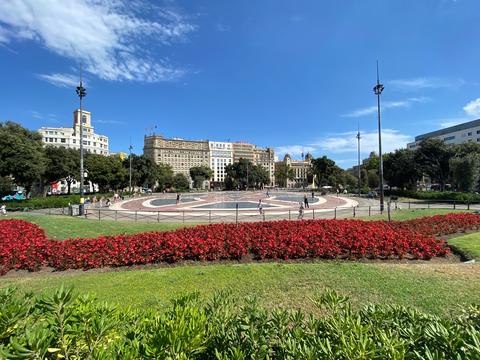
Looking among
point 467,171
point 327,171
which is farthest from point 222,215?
point 327,171

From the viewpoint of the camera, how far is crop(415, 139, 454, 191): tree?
147 feet

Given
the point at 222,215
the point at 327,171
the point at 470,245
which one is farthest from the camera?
the point at 327,171

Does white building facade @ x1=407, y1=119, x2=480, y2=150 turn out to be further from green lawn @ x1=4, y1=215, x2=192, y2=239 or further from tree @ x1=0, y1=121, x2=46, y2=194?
tree @ x1=0, y1=121, x2=46, y2=194

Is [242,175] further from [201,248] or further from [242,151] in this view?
[201,248]

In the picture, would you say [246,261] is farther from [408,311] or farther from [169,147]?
[169,147]

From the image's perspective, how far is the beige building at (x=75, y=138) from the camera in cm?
9275

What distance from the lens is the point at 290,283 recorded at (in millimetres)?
5875

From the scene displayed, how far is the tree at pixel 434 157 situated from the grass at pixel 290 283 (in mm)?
46940

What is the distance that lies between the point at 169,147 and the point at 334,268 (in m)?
158

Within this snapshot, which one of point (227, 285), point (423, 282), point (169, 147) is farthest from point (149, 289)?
point (169, 147)

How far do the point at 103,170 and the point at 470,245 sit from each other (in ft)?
194

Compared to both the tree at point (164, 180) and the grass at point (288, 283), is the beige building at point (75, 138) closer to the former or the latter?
the tree at point (164, 180)

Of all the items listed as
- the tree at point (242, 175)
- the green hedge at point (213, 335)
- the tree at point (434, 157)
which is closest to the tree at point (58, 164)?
the green hedge at point (213, 335)

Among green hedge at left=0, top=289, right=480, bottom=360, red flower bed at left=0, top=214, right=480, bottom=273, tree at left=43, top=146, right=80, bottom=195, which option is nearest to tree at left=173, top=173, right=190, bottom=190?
tree at left=43, top=146, right=80, bottom=195
